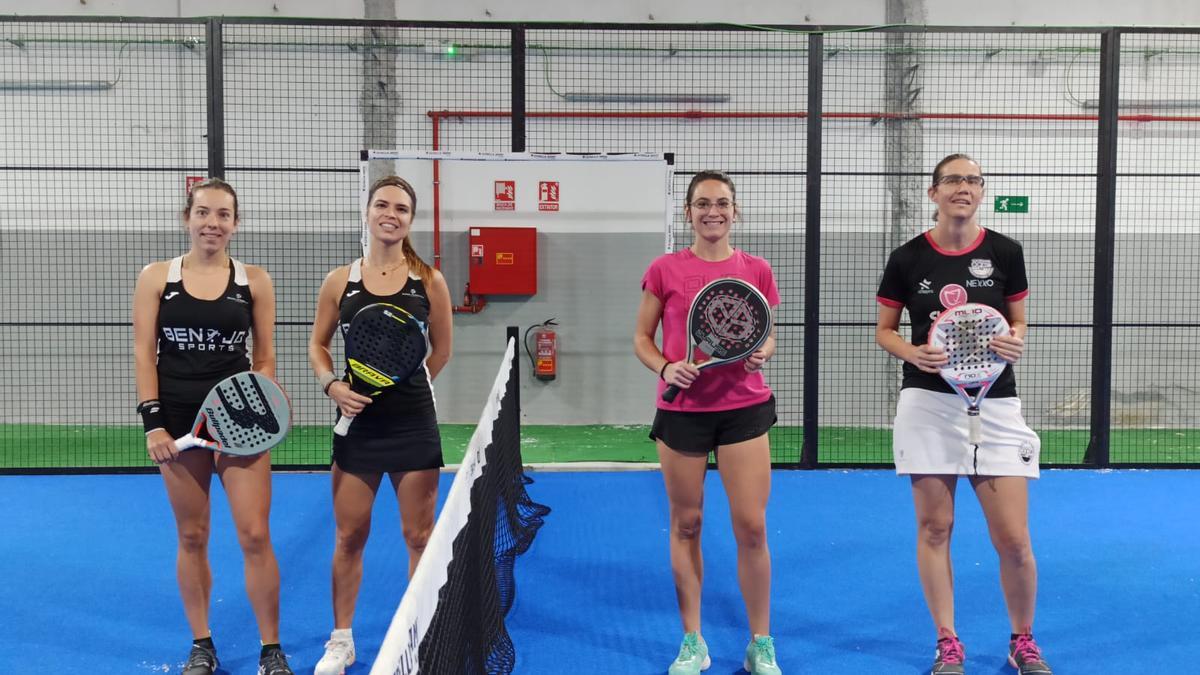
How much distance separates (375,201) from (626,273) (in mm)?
5783

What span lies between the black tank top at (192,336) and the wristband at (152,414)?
0.06 m

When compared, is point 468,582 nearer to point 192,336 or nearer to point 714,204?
point 192,336

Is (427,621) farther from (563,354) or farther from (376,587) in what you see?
(563,354)

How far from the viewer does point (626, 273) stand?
8.76 meters

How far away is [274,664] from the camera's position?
3129 millimetres

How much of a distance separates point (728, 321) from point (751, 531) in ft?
2.56

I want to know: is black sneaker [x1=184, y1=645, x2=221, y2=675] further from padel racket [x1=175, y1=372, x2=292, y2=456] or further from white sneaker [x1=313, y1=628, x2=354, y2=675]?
padel racket [x1=175, y1=372, x2=292, y2=456]

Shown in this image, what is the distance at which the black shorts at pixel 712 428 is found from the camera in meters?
3.12

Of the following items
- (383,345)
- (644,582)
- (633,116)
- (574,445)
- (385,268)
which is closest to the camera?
(383,345)

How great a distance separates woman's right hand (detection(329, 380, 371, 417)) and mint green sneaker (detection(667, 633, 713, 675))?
4.95 ft

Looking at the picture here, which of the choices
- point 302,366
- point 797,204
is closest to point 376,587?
point 302,366

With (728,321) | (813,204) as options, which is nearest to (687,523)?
(728,321)

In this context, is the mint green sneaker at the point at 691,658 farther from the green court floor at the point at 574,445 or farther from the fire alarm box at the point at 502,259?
the fire alarm box at the point at 502,259

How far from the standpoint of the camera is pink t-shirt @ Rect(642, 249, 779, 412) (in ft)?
10.2
